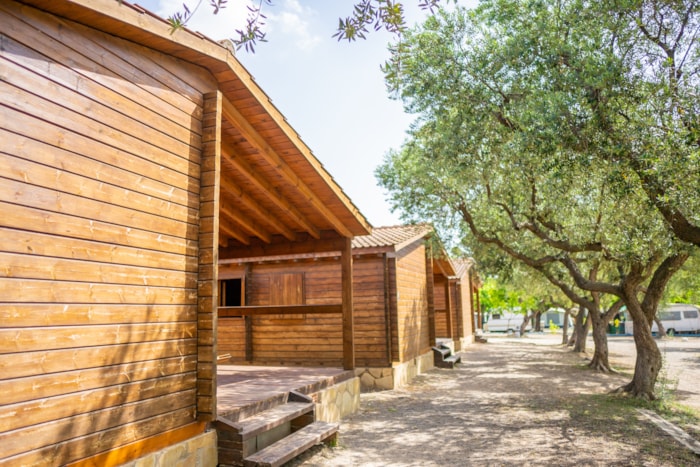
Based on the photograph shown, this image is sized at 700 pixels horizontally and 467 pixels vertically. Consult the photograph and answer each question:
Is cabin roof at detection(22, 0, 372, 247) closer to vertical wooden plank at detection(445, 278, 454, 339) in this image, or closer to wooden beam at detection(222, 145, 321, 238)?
wooden beam at detection(222, 145, 321, 238)

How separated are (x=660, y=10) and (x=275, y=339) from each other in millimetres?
10833

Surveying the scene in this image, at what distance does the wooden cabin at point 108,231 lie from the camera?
3.41m

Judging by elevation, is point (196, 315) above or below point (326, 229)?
below

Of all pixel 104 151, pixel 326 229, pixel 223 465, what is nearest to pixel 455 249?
pixel 326 229

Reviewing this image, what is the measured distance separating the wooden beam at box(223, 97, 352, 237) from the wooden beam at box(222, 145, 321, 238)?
349 millimetres

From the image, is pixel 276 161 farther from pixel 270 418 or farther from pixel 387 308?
pixel 387 308

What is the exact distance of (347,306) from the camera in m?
8.95

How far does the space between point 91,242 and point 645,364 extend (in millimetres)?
10958

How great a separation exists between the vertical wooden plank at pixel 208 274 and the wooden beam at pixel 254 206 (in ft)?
6.52

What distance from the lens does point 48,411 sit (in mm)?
3475

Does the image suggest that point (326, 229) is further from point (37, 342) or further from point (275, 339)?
point (37, 342)

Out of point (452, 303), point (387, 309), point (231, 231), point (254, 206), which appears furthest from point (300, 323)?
point (452, 303)

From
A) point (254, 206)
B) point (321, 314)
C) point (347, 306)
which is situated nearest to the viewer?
point (254, 206)

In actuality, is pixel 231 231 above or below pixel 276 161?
below
